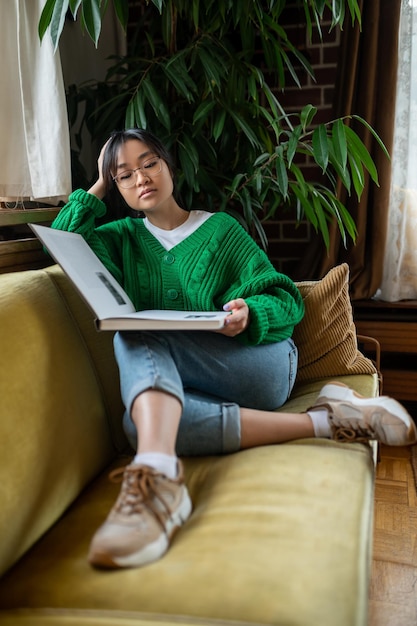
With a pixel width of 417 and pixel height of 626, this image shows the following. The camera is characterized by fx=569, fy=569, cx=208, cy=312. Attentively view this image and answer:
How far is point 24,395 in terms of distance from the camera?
1.07m

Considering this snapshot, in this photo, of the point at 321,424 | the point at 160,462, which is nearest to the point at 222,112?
the point at 321,424

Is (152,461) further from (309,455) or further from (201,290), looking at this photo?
(201,290)

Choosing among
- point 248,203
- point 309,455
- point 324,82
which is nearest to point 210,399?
point 309,455

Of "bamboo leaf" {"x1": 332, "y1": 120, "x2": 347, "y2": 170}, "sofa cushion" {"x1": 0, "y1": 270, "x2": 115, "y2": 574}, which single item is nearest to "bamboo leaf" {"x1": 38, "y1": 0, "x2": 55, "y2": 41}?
"sofa cushion" {"x1": 0, "y1": 270, "x2": 115, "y2": 574}

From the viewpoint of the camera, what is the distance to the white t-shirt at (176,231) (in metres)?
1.52

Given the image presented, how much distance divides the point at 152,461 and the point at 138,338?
35cm

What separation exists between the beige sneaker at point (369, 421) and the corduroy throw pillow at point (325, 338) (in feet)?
1.06

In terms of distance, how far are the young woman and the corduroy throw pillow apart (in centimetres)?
9

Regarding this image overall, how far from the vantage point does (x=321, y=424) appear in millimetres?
1253

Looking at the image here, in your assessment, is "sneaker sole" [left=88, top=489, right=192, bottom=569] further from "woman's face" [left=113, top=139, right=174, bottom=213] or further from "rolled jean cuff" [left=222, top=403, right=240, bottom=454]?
"woman's face" [left=113, top=139, right=174, bottom=213]

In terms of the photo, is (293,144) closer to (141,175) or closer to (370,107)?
(141,175)

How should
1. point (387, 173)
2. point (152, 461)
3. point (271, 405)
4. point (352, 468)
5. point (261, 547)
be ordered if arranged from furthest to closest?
1. point (387, 173)
2. point (271, 405)
3. point (352, 468)
4. point (152, 461)
5. point (261, 547)

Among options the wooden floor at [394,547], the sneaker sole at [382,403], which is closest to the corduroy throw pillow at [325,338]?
the sneaker sole at [382,403]

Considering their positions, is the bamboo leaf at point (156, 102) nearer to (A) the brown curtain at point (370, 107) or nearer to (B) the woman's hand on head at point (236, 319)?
(B) the woman's hand on head at point (236, 319)
